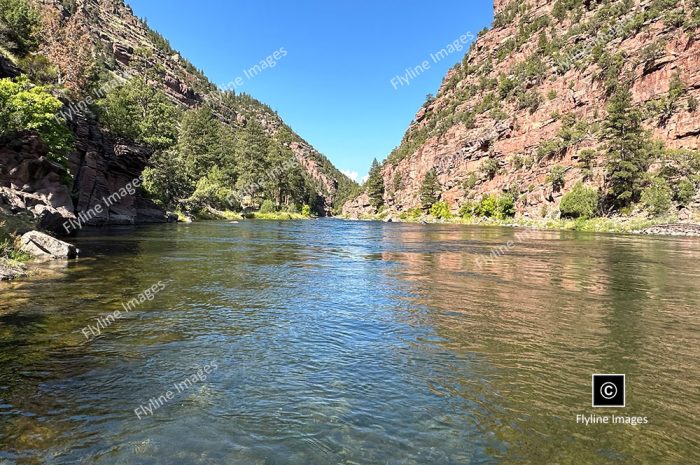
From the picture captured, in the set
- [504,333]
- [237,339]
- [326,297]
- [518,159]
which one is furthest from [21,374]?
[518,159]

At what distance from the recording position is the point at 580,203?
73.2 meters

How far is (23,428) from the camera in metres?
5.58

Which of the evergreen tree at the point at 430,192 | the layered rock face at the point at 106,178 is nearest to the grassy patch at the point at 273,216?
the evergreen tree at the point at 430,192

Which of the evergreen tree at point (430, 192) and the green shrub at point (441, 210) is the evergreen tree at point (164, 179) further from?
the evergreen tree at point (430, 192)

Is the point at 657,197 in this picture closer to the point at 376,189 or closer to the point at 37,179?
the point at 37,179

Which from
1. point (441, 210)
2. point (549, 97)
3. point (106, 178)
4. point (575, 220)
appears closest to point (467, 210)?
point (441, 210)

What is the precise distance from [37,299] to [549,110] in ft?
377

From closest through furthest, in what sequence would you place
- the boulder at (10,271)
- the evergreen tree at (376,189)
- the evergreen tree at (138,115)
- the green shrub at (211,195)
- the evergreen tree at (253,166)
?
the boulder at (10,271) < the evergreen tree at (138,115) < the green shrub at (211,195) < the evergreen tree at (253,166) < the evergreen tree at (376,189)

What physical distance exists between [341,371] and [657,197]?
69.8 metres

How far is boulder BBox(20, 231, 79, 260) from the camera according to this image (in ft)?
65.2

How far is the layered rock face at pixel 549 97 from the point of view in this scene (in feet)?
254

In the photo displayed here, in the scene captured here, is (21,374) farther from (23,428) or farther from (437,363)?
(437,363)

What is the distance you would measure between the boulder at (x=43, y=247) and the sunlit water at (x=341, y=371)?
546cm

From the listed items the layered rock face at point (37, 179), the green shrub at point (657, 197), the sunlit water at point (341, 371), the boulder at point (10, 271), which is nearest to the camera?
the sunlit water at point (341, 371)
